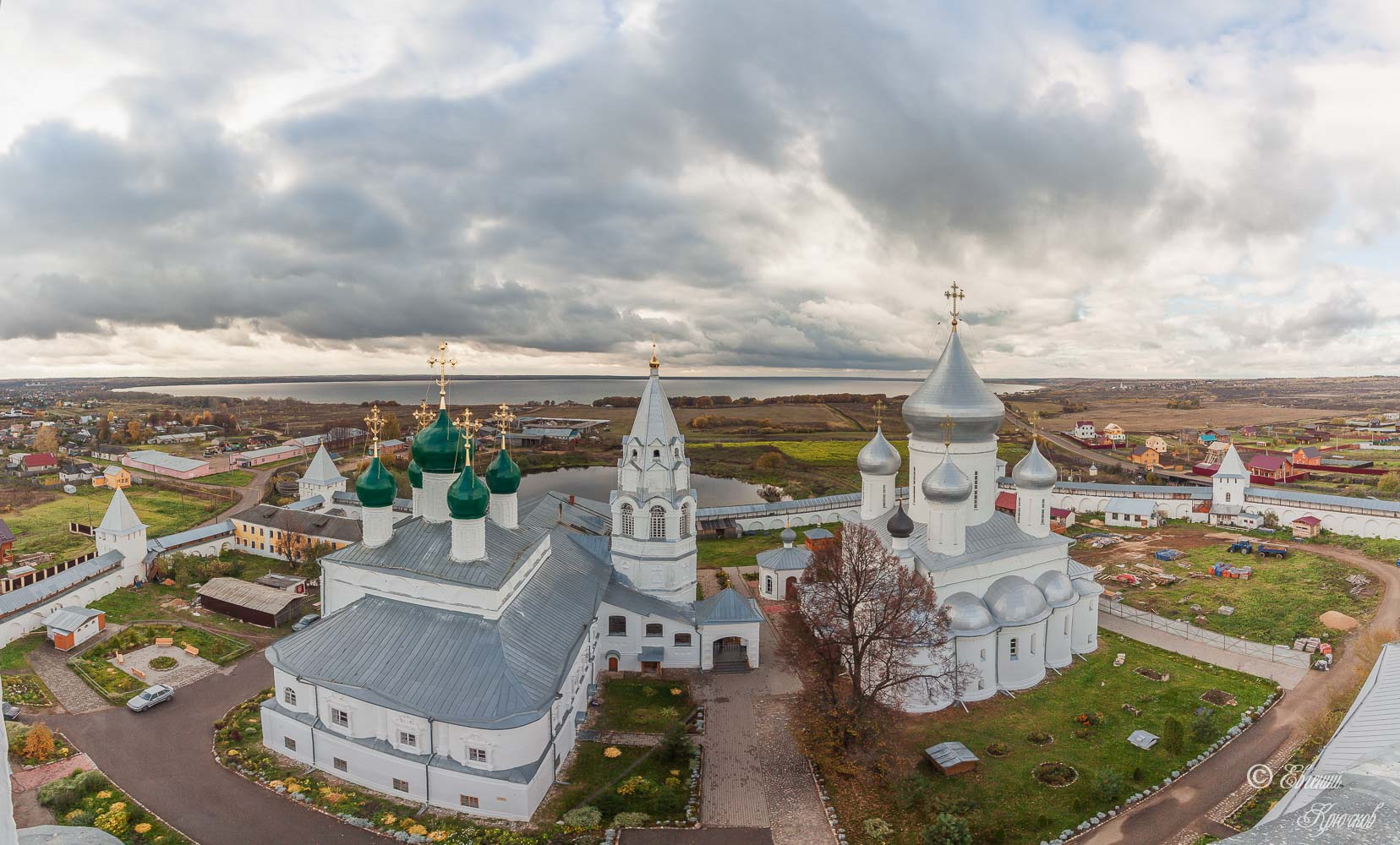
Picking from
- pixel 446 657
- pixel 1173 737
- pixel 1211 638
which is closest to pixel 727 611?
pixel 446 657

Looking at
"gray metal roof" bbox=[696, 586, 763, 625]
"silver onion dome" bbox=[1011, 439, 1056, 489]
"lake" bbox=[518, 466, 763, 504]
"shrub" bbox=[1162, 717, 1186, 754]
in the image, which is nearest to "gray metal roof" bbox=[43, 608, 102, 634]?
"gray metal roof" bbox=[696, 586, 763, 625]

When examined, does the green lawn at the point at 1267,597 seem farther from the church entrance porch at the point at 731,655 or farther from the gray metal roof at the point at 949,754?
the church entrance porch at the point at 731,655

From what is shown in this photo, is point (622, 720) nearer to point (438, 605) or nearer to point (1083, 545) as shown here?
point (438, 605)

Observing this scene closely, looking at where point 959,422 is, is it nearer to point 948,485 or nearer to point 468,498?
point 948,485

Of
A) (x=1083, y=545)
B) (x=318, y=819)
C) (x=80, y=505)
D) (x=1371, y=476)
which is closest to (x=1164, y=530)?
(x=1083, y=545)

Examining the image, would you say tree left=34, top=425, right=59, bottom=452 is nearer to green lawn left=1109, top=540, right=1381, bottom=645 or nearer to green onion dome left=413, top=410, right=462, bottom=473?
green onion dome left=413, top=410, right=462, bottom=473

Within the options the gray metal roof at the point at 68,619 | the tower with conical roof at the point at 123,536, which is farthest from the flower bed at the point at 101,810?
the tower with conical roof at the point at 123,536
